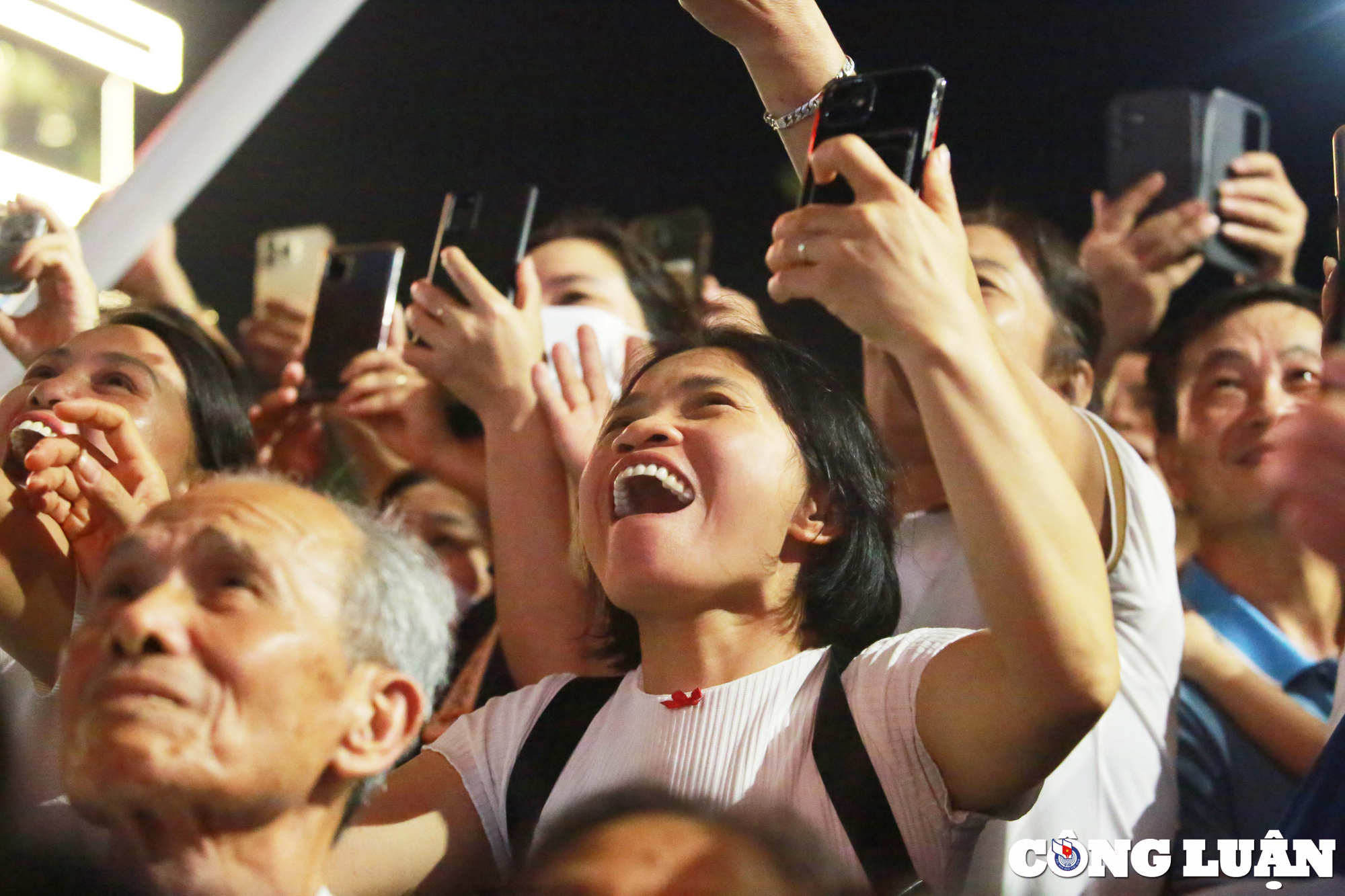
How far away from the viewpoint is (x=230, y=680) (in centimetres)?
102

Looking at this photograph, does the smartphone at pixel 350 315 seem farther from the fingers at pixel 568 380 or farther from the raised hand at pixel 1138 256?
the raised hand at pixel 1138 256

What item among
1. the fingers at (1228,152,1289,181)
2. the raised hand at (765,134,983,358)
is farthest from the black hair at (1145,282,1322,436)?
the raised hand at (765,134,983,358)

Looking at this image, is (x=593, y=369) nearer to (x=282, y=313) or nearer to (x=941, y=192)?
(x=941, y=192)

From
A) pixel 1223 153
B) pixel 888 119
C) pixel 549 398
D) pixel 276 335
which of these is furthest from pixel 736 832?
pixel 276 335

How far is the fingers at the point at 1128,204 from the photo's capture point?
7.16 ft

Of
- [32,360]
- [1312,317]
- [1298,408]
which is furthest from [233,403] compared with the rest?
[1312,317]

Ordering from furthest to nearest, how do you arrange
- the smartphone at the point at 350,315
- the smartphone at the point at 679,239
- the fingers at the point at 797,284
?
the smartphone at the point at 679,239, the smartphone at the point at 350,315, the fingers at the point at 797,284

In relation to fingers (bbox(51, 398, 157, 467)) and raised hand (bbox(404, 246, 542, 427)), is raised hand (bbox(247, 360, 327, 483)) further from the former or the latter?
fingers (bbox(51, 398, 157, 467))

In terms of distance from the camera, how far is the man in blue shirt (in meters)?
1.78

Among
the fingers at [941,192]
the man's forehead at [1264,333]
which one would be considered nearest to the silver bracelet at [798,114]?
the fingers at [941,192]

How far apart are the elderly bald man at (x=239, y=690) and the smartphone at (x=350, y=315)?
3.32 feet

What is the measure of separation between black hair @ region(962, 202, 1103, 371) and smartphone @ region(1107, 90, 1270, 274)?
31 cm

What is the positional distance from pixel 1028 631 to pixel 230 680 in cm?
58

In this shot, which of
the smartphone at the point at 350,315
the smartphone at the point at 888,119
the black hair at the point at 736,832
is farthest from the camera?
the smartphone at the point at 350,315
